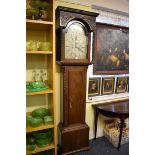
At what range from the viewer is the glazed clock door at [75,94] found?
2072mm

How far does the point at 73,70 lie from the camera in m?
2.08

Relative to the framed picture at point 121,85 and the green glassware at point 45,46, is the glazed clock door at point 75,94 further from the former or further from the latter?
the framed picture at point 121,85

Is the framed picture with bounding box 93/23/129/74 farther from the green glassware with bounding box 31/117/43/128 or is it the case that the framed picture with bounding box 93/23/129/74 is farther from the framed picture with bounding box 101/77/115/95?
the green glassware with bounding box 31/117/43/128

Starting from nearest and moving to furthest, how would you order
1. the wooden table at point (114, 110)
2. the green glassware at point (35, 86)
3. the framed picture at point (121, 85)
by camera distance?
the green glassware at point (35, 86) < the wooden table at point (114, 110) < the framed picture at point (121, 85)

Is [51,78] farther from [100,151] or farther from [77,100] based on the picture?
[100,151]

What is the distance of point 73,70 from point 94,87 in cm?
65

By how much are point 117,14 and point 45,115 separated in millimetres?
1986

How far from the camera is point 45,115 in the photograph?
2076 millimetres

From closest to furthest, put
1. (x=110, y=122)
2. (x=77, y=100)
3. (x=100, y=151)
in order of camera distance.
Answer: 1. (x=77, y=100)
2. (x=100, y=151)
3. (x=110, y=122)

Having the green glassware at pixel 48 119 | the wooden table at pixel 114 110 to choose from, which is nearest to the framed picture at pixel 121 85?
the wooden table at pixel 114 110

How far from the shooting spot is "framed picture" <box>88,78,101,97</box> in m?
2.53
